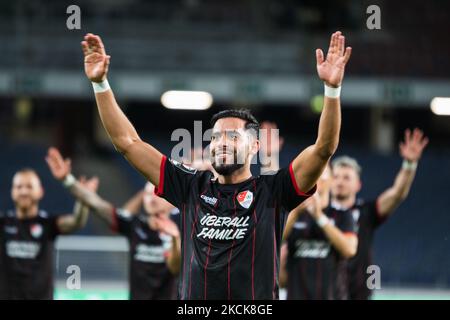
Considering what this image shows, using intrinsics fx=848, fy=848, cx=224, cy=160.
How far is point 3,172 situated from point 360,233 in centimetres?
1300

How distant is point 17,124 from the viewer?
2220 centimetres

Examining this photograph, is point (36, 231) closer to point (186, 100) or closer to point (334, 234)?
point (334, 234)

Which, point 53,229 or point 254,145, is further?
point 53,229

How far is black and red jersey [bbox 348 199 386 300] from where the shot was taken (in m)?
7.82

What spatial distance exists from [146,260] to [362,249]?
2.01 metres

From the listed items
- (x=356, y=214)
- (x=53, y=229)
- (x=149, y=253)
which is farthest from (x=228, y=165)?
(x=53, y=229)

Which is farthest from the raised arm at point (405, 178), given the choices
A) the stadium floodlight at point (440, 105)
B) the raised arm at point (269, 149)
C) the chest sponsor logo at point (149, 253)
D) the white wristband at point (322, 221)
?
the stadium floodlight at point (440, 105)

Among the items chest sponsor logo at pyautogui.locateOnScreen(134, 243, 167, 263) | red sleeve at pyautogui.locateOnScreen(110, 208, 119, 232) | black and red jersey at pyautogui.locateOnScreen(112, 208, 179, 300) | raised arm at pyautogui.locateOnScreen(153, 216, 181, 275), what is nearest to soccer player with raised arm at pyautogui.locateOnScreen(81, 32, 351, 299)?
Result: raised arm at pyautogui.locateOnScreen(153, 216, 181, 275)

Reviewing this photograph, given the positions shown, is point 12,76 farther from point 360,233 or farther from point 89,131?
point 360,233

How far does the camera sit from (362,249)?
792cm

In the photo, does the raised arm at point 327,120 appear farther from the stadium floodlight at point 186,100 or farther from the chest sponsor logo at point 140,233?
the stadium floodlight at point 186,100

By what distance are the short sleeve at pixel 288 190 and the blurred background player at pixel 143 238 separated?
118 inches

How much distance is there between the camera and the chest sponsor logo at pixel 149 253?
301 inches
